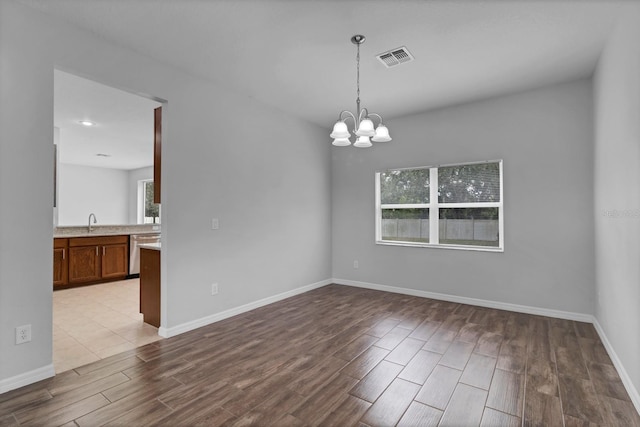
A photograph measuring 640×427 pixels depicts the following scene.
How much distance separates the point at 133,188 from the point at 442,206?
8.91 meters

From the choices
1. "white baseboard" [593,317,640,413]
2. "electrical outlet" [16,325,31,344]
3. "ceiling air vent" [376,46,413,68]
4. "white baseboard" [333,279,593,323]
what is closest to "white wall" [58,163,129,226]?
"electrical outlet" [16,325,31,344]

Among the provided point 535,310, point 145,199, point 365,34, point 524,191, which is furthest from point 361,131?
point 145,199

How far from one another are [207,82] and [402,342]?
339 cm

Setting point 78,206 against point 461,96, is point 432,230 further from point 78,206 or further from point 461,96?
point 78,206

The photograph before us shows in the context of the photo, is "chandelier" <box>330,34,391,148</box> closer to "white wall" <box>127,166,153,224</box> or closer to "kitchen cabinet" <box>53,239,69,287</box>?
"kitchen cabinet" <box>53,239,69,287</box>

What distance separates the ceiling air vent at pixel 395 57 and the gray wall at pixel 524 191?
164 centimetres

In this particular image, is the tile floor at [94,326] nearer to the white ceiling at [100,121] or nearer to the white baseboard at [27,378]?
the white baseboard at [27,378]

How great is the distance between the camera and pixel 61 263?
526 cm

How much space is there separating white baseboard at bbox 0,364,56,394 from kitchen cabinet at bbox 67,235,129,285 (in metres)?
3.73

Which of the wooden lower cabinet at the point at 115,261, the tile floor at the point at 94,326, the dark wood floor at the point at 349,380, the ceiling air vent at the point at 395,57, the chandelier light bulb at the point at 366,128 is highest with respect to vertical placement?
the ceiling air vent at the point at 395,57

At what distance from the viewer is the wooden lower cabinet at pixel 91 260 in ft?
17.3

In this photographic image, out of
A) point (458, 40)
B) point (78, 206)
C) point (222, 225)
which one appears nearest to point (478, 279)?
point (458, 40)

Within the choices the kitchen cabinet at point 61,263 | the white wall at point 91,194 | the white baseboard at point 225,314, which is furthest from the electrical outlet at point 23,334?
the white wall at point 91,194

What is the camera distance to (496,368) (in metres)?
2.48
